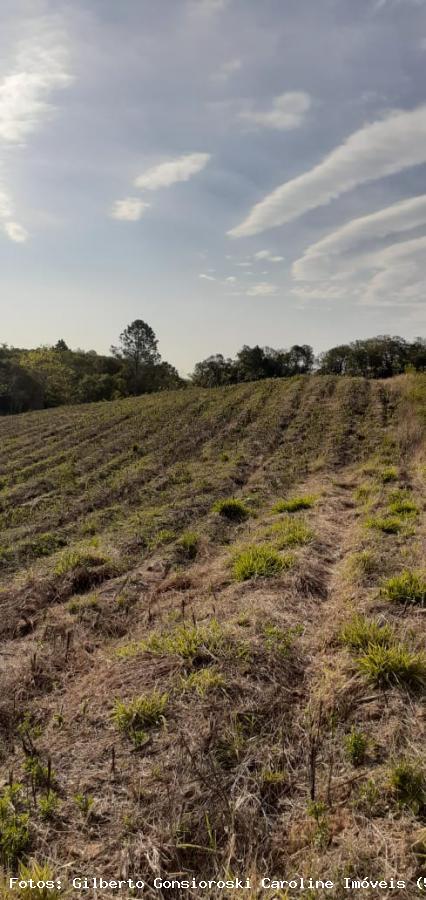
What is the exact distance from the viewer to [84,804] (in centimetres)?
323

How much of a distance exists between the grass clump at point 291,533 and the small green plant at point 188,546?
4.78ft

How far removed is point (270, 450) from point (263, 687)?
44.9 ft

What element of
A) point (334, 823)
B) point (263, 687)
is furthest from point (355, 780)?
point (263, 687)

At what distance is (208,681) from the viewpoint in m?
4.16

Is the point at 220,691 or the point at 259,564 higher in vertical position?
the point at 259,564

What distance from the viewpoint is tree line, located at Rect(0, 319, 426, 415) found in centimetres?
5544

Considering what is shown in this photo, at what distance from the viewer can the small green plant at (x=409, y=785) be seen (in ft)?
9.71

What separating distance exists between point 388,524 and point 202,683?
5.05m

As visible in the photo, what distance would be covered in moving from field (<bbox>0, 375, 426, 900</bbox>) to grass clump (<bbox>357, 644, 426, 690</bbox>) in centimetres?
2

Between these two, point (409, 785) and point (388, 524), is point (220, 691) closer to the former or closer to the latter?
point (409, 785)

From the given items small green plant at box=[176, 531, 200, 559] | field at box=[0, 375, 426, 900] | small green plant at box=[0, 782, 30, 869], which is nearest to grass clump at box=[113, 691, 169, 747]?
field at box=[0, 375, 426, 900]

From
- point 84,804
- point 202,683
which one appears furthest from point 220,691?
point 84,804

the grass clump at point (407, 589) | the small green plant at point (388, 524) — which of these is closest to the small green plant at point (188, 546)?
the small green plant at point (388, 524)

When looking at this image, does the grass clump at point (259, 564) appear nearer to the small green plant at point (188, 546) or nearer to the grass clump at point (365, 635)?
the small green plant at point (188, 546)
